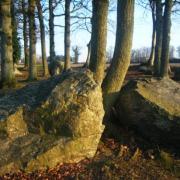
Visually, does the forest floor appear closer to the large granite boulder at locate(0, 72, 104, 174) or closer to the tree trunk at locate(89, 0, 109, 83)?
the large granite boulder at locate(0, 72, 104, 174)

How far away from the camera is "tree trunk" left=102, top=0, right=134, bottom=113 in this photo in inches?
394

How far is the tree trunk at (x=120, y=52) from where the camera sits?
10000mm

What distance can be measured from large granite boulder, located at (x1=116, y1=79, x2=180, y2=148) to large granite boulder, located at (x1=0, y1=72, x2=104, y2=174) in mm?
1406

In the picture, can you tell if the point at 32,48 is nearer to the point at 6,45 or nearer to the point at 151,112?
the point at 6,45

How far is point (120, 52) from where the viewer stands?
10070 millimetres

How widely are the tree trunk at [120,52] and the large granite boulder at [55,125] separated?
1.60m

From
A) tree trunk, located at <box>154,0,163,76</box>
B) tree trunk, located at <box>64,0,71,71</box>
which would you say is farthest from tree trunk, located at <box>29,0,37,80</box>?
tree trunk, located at <box>154,0,163,76</box>

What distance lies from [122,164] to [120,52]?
117 inches

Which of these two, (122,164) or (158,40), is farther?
(158,40)

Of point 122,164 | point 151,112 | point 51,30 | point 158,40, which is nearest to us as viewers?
point 122,164

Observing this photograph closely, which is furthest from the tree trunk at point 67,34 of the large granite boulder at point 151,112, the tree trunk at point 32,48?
the large granite boulder at point 151,112

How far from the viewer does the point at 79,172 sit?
7766 millimetres

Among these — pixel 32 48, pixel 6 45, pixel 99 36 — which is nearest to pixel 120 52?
pixel 99 36

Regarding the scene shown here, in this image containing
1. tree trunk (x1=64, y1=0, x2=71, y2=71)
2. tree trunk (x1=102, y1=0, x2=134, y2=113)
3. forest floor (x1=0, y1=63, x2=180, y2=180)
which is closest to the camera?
forest floor (x1=0, y1=63, x2=180, y2=180)
